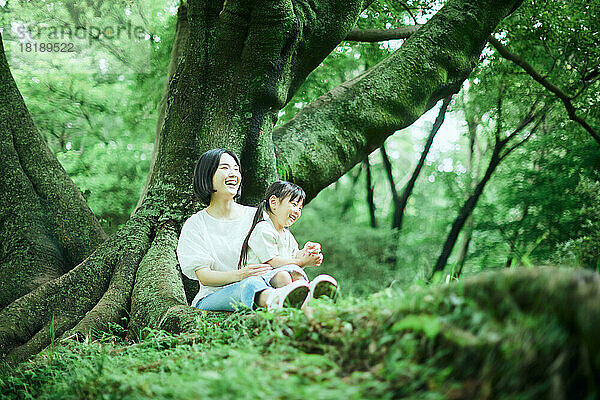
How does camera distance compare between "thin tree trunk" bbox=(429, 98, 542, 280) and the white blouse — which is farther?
"thin tree trunk" bbox=(429, 98, 542, 280)

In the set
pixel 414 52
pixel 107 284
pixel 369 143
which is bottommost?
pixel 107 284

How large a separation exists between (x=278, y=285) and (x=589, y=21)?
332 inches

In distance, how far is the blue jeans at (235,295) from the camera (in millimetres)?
3527

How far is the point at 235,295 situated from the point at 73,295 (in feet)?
6.49

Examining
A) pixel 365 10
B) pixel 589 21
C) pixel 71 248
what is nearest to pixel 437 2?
pixel 365 10

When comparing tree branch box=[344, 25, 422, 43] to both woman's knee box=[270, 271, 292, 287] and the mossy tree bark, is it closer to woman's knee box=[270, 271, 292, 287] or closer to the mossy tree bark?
the mossy tree bark

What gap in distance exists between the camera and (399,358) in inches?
68.2

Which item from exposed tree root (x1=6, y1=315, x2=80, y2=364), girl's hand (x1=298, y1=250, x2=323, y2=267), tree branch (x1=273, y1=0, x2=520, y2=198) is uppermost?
tree branch (x1=273, y1=0, x2=520, y2=198)

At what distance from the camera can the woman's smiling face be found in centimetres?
409

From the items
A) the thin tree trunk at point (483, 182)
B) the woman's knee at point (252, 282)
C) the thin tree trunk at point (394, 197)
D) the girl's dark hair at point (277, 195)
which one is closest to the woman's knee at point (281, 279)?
the woman's knee at point (252, 282)

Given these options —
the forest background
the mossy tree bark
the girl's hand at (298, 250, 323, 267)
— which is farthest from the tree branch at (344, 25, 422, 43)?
the girl's hand at (298, 250, 323, 267)

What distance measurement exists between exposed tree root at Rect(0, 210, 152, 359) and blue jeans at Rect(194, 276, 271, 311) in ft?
3.60

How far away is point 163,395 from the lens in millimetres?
1910

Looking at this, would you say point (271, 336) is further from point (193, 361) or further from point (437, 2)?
point (437, 2)
